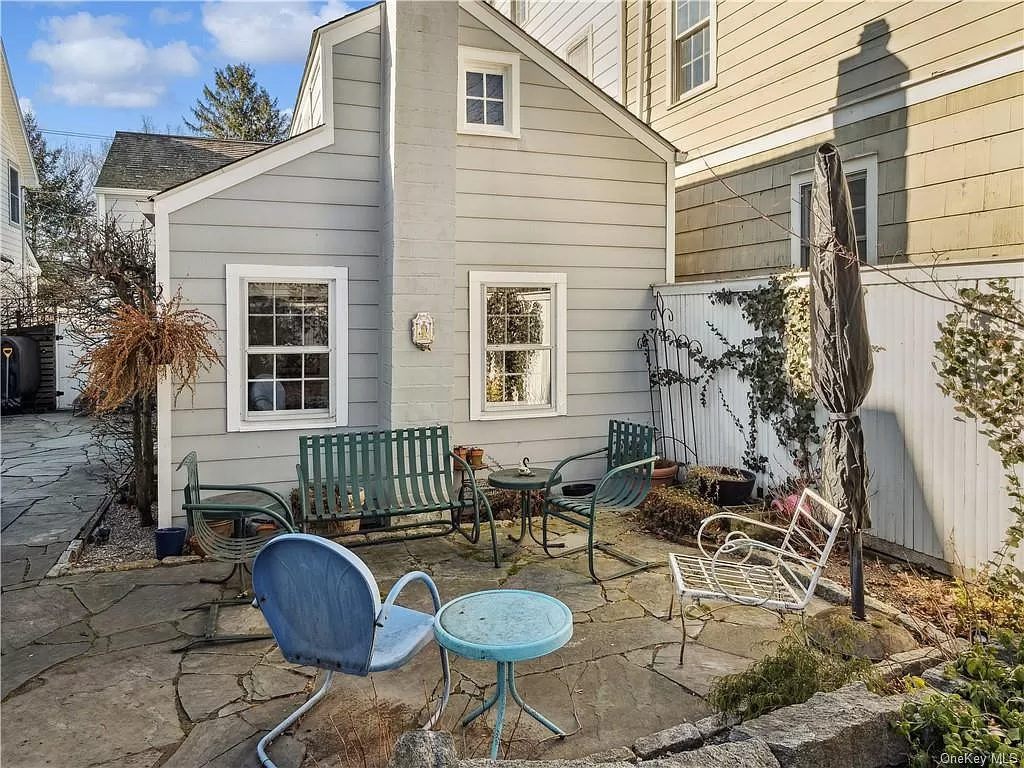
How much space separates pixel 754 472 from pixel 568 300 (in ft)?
7.76

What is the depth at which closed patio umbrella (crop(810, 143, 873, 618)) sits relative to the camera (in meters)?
3.75

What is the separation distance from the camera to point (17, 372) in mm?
12898

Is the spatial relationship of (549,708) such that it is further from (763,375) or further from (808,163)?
(808,163)

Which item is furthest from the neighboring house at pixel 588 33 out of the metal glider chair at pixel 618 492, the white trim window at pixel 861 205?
the metal glider chair at pixel 618 492

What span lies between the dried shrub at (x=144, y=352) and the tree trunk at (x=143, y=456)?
1.60ft

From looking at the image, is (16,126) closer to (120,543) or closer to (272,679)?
(120,543)

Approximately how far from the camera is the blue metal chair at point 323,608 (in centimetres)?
251

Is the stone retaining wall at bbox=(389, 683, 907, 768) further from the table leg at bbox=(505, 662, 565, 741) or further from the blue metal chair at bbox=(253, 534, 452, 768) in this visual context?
Result: the blue metal chair at bbox=(253, 534, 452, 768)

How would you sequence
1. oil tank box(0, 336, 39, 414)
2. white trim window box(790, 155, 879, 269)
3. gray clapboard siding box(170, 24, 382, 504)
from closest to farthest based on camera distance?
gray clapboard siding box(170, 24, 382, 504) → white trim window box(790, 155, 879, 269) → oil tank box(0, 336, 39, 414)

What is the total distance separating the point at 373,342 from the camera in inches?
248

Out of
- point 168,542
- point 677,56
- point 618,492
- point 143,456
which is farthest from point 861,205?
point 143,456

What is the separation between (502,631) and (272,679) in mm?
1417

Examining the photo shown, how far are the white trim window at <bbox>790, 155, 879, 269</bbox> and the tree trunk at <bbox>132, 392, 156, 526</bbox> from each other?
18.7 feet

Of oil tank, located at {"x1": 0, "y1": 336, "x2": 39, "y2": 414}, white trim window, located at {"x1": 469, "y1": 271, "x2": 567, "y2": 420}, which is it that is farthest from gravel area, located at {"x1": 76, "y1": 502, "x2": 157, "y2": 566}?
oil tank, located at {"x1": 0, "y1": 336, "x2": 39, "y2": 414}
